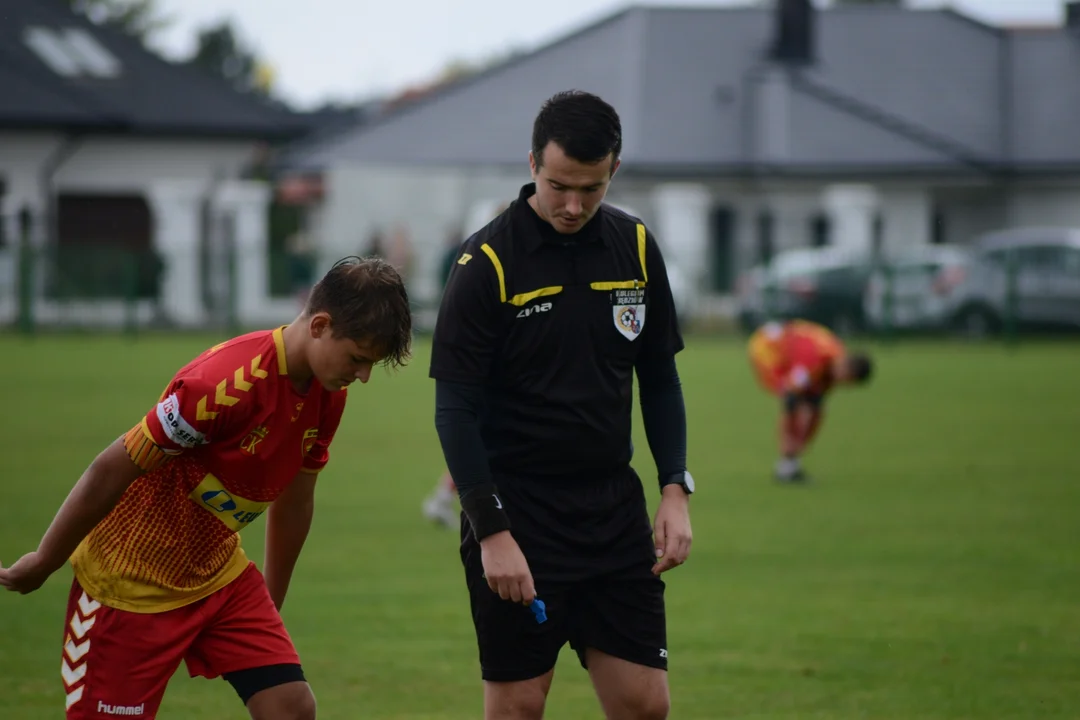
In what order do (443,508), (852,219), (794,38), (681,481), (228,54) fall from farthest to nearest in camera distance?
1. (228,54)
2. (794,38)
3. (852,219)
4. (443,508)
5. (681,481)

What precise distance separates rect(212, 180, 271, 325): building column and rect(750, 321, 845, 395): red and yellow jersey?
67.0 feet

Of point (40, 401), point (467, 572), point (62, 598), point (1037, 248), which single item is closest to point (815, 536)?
point (62, 598)

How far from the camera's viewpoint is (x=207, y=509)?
14.6 ft

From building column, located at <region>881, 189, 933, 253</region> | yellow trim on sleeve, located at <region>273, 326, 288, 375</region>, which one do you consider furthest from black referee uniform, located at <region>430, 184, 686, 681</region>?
building column, located at <region>881, 189, 933, 253</region>

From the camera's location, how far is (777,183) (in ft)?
145

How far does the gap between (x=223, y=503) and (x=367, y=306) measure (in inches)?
28.9

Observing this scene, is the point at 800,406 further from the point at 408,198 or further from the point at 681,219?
the point at 408,198

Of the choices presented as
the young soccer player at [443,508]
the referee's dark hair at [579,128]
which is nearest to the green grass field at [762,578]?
the young soccer player at [443,508]

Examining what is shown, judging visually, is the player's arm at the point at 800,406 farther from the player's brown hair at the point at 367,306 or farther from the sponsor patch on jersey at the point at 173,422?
the sponsor patch on jersey at the point at 173,422

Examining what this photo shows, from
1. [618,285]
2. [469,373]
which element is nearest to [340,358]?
[469,373]

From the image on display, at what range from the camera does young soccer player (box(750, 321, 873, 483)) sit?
1328 centimetres

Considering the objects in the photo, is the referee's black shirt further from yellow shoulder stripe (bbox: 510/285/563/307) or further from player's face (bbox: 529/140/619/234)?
player's face (bbox: 529/140/619/234)

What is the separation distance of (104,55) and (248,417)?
42.5 meters

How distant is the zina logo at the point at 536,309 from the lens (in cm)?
435
